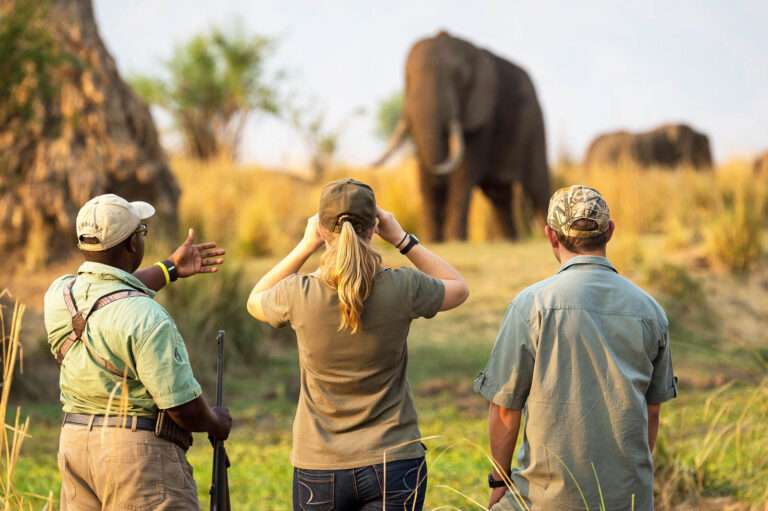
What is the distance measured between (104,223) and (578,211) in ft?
4.69

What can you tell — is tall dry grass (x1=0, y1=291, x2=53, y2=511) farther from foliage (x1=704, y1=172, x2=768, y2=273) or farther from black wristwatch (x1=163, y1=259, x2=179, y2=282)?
foliage (x1=704, y1=172, x2=768, y2=273)

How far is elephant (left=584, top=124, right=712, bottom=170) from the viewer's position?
30.0 meters

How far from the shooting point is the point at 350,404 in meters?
3.34

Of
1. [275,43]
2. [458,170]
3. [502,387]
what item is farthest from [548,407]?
[275,43]

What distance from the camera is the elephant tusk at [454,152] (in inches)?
604

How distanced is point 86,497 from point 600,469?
153 cm

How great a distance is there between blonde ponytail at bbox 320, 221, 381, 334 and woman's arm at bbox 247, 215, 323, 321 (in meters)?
0.26

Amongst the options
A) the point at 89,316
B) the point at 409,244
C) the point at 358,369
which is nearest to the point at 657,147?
the point at 409,244

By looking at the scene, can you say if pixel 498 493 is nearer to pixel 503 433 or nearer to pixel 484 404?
pixel 503 433

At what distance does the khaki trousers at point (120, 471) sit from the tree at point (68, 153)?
8.61m

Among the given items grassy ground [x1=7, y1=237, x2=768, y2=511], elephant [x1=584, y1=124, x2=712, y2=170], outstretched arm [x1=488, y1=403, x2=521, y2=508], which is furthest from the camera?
elephant [x1=584, y1=124, x2=712, y2=170]

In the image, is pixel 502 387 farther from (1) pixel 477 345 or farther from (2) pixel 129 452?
(1) pixel 477 345

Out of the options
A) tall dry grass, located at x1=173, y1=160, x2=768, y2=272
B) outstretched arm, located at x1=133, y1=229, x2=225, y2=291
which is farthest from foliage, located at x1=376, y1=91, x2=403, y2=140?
outstretched arm, located at x1=133, y1=229, x2=225, y2=291

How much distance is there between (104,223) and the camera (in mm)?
3260
